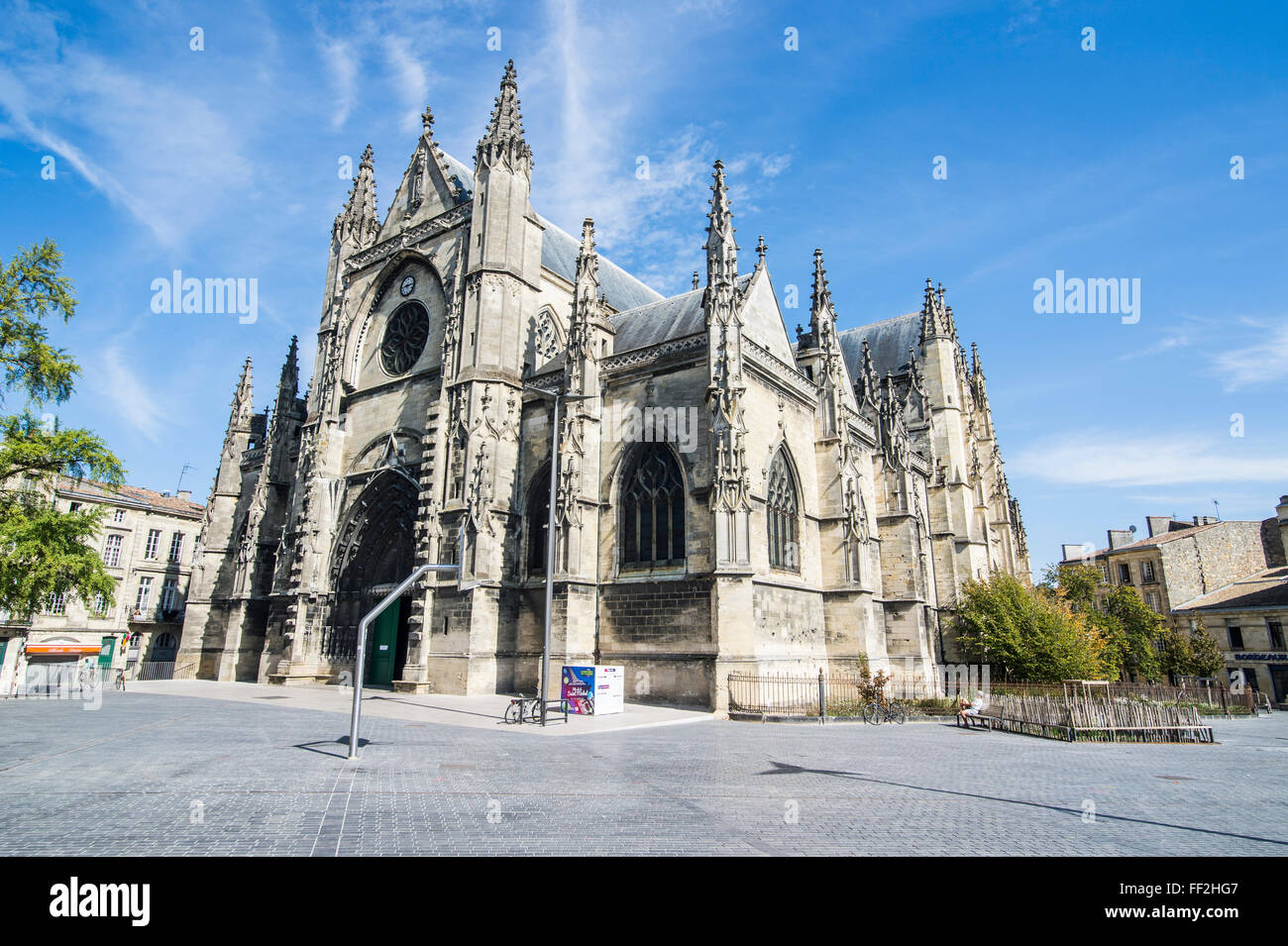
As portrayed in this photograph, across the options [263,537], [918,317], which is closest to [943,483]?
[918,317]

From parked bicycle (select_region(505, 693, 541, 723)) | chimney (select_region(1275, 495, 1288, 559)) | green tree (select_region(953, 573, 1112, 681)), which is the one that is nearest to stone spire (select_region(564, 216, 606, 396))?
parked bicycle (select_region(505, 693, 541, 723))

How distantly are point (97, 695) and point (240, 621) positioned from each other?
8429mm

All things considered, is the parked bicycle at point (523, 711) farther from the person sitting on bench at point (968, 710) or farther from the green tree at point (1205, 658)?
the green tree at point (1205, 658)

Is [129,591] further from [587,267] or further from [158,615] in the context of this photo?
[587,267]

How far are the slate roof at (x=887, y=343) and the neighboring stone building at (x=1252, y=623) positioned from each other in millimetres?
21934

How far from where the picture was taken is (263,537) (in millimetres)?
29469

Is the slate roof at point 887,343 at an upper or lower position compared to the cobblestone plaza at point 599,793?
upper

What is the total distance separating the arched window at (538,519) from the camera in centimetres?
2225

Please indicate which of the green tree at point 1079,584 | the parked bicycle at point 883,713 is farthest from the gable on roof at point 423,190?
the green tree at point 1079,584

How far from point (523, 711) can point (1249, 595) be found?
42.1 metres

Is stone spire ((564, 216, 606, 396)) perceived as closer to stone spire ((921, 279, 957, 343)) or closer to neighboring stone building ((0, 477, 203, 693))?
stone spire ((921, 279, 957, 343))
